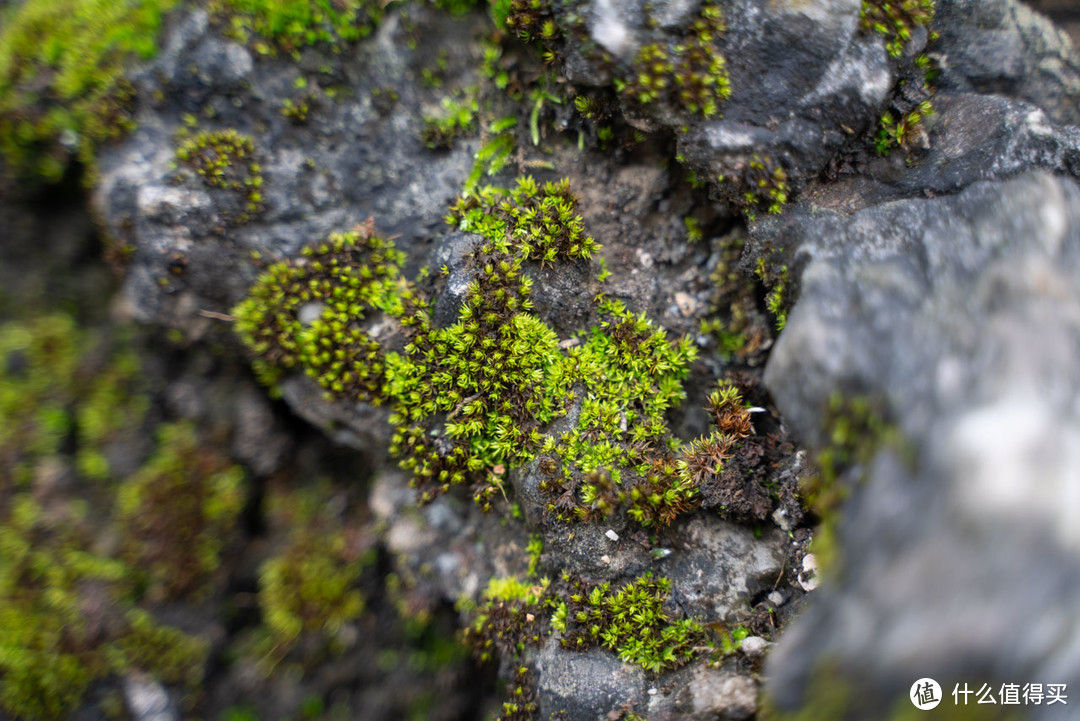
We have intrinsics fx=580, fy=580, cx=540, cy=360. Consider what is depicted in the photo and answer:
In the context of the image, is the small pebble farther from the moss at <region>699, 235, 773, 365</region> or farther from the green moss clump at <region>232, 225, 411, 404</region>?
the green moss clump at <region>232, 225, 411, 404</region>

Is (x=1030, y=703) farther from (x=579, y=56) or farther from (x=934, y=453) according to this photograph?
(x=579, y=56)

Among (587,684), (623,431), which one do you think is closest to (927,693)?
(623,431)

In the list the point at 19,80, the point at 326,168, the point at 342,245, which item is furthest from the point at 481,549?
the point at 19,80

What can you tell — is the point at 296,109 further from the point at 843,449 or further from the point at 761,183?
the point at 843,449

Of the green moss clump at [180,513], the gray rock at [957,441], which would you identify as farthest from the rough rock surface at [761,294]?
the green moss clump at [180,513]

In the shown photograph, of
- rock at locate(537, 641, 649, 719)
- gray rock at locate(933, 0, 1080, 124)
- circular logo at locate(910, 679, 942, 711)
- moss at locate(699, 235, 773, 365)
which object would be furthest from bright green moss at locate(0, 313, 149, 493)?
gray rock at locate(933, 0, 1080, 124)

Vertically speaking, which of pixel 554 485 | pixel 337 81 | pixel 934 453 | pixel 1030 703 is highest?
pixel 337 81

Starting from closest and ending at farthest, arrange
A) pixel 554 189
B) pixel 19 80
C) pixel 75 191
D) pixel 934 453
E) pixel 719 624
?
pixel 934 453
pixel 719 624
pixel 554 189
pixel 19 80
pixel 75 191
